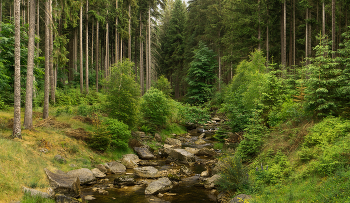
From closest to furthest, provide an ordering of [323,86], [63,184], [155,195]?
[323,86], [63,184], [155,195]

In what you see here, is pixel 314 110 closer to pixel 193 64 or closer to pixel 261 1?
pixel 261 1

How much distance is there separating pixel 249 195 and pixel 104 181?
7.97 metres

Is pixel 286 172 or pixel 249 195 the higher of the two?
pixel 286 172

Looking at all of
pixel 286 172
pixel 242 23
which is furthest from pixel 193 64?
pixel 286 172

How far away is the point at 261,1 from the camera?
89.8ft

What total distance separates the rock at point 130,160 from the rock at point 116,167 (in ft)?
1.97

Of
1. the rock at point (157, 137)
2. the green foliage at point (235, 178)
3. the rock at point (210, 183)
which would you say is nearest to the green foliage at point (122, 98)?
the rock at point (157, 137)

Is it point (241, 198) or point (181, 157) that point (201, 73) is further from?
point (241, 198)

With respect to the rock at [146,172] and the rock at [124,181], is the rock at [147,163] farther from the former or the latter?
the rock at [124,181]

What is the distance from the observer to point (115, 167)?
48.9 ft

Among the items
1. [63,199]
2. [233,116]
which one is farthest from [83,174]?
[233,116]

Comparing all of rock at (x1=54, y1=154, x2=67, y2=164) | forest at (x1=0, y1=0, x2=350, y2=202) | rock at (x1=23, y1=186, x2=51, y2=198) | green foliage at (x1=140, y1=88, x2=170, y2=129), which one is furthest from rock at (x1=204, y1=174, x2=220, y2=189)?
green foliage at (x1=140, y1=88, x2=170, y2=129)

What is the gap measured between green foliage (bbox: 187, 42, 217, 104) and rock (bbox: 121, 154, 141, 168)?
2367 cm

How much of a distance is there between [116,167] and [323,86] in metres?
12.7
